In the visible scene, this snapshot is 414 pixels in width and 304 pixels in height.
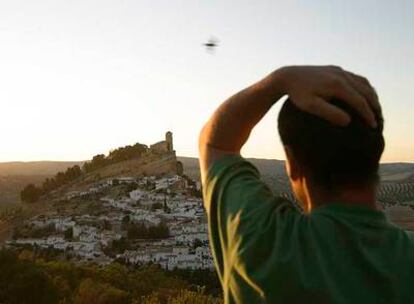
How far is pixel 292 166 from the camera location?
1032 mm

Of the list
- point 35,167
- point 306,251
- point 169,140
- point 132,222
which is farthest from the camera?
point 35,167

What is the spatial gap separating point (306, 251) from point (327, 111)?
189mm

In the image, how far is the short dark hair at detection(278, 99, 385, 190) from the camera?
0.94m

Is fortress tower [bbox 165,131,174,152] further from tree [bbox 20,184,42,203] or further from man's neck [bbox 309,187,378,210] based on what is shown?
man's neck [bbox 309,187,378,210]

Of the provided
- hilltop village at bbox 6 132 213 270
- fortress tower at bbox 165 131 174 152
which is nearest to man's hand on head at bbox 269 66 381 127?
hilltop village at bbox 6 132 213 270

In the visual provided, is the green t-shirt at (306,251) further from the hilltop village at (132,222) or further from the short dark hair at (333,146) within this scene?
the hilltop village at (132,222)

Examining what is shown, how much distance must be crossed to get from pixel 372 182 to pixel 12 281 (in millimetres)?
17577

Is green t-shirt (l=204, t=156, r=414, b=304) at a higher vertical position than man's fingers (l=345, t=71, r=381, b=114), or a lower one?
lower

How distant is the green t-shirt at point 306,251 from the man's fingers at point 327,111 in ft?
Result: 0.42

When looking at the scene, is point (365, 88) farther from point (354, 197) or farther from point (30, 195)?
point (30, 195)

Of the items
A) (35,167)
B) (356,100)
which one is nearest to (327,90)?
(356,100)

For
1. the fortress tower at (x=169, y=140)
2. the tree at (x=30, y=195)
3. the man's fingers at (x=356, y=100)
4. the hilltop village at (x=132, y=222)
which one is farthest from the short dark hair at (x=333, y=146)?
the fortress tower at (x=169, y=140)

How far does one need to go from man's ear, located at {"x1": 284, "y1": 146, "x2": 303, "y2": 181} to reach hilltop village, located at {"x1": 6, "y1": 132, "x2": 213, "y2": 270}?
1305 inches

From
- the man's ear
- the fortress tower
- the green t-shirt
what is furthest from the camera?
the fortress tower
